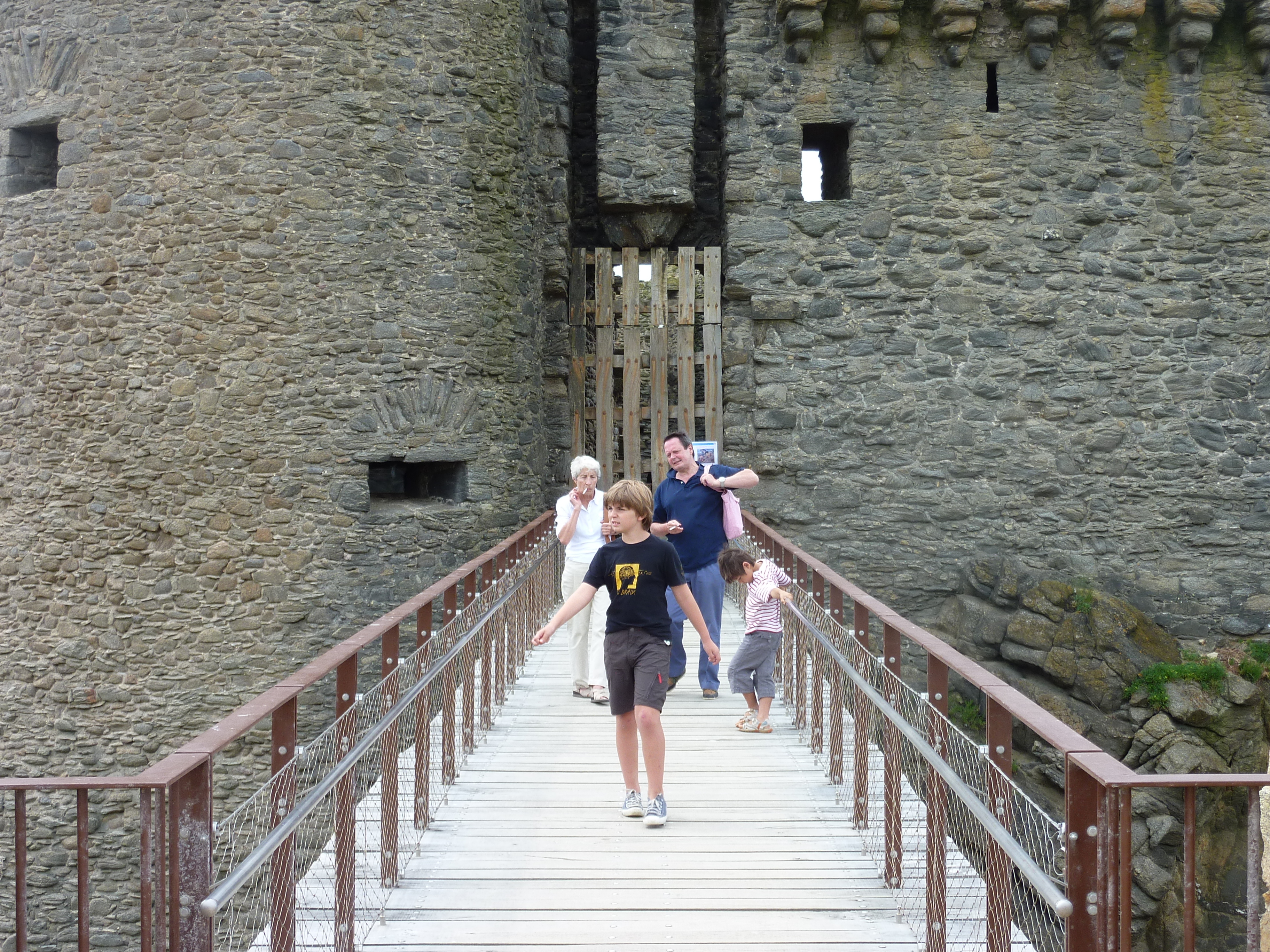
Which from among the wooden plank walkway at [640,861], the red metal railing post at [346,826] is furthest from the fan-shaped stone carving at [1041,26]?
the red metal railing post at [346,826]

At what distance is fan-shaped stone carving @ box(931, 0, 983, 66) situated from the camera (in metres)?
8.98

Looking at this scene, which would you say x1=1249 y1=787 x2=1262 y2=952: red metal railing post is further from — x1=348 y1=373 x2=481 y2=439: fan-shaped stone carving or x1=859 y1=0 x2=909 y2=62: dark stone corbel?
x1=859 y1=0 x2=909 y2=62: dark stone corbel

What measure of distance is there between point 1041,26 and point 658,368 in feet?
14.0

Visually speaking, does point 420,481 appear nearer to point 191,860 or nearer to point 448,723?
point 448,723

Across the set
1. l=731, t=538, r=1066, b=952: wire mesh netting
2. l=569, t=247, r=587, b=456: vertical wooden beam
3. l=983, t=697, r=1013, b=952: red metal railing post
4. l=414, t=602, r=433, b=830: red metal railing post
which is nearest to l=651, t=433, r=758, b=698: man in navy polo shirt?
l=731, t=538, r=1066, b=952: wire mesh netting

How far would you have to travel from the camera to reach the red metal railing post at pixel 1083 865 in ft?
7.45

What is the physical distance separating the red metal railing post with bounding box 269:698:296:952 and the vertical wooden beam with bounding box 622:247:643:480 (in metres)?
6.85

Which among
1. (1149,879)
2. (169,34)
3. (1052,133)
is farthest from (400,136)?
(1149,879)

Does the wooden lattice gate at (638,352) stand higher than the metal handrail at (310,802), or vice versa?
the wooden lattice gate at (638,352)

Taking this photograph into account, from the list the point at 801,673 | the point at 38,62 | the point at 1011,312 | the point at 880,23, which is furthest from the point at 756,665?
the point at 38,62

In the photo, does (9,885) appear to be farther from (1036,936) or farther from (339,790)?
(1036,936)

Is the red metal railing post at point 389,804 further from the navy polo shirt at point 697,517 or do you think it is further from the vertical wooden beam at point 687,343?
the vertical wooden beam at point 687,343

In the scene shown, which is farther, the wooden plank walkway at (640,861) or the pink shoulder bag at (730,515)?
the pink shoulder bag at (730,515)

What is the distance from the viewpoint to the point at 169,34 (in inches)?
308
